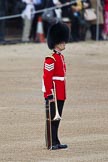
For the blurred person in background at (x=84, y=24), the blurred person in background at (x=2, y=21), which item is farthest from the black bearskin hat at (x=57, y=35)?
the blurred person in background at (x=84, y=24)

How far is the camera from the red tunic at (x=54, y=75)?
959 cm

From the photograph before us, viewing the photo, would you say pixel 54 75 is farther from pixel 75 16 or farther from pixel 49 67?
pixel 75 16

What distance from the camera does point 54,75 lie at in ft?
31.8

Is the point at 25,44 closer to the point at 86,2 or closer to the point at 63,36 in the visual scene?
the point at 86,2

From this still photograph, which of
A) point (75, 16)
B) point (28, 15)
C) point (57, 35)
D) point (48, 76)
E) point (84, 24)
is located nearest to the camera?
point (48, 76)

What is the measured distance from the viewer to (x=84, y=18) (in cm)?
2286

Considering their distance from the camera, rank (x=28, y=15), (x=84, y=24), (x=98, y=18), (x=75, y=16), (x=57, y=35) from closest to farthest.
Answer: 1. (x=57, y=35)
2. (x=28, y=15)
3. (x=75, y=16)
4. (x=84, y=24)
5. (x=98, y=18)

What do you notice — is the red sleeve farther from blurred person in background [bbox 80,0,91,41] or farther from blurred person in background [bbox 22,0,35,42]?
blurred person in background [bbox 80,0,91,41]

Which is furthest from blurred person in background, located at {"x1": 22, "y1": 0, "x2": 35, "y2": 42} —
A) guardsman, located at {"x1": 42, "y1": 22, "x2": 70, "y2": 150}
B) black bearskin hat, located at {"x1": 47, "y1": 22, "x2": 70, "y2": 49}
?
guardsman, located at {"x1": 42, "y1": 22, "x2": 70, "y2": 150}

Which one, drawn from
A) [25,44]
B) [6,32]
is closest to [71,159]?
[25,44]

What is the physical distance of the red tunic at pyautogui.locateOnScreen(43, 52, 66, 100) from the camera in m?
9.59

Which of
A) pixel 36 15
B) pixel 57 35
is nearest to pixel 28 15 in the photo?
pixel 36 15

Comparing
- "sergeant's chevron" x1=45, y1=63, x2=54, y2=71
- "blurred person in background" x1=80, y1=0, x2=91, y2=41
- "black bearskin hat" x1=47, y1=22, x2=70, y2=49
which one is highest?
"black bearskin hat" x1=47, y1=22, x2=70, y2=49

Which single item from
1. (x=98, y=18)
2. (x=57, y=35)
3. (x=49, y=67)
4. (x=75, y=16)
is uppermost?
(x=57, y=35)
